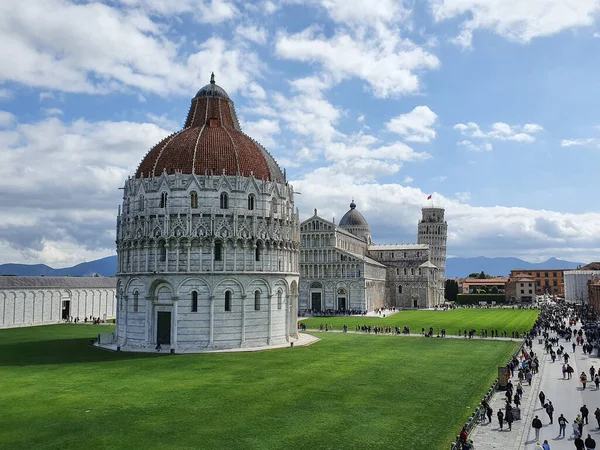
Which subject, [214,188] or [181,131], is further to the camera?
[181,131]

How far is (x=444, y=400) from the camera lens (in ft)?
93.7

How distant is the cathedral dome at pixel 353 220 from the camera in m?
144

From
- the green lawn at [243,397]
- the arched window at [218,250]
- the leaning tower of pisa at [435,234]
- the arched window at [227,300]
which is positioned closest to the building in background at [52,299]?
the green lawn at [243,397]

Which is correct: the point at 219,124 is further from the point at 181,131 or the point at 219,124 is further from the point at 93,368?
the point at 93,368

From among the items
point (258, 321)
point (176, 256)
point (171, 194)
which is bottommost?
point (258, 321)

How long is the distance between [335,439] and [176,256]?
29.5 m

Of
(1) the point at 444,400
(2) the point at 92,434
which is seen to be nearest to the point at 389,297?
(1) the point at 444,400

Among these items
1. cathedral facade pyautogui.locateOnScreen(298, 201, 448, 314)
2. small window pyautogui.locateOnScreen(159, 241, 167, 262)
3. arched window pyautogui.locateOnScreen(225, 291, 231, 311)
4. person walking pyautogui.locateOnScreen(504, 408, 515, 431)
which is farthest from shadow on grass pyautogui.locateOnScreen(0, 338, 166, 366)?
cathedral facade pyautogui.locateOnScreen(298, 201, 448, 314)

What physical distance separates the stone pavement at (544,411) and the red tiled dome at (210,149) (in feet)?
99.1

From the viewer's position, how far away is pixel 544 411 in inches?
1072

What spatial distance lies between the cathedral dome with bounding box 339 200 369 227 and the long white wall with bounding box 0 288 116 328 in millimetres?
66879

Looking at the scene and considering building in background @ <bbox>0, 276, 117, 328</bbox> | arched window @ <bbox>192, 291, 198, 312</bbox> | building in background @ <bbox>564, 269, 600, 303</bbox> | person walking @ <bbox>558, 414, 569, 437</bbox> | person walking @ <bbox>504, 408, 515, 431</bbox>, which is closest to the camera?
person walking @ <bbox>558, 414, 569, 437</bbox>

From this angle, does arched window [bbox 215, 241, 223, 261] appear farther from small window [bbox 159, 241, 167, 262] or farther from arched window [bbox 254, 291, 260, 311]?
arched window [bbox 254, 291, 260, 311]

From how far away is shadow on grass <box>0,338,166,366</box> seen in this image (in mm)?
41506
